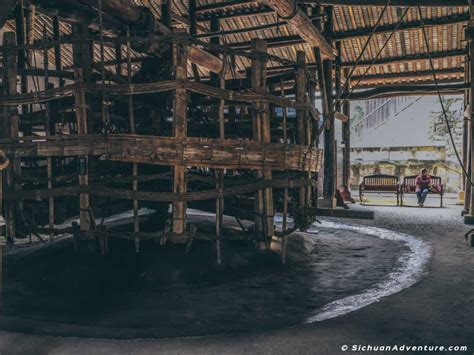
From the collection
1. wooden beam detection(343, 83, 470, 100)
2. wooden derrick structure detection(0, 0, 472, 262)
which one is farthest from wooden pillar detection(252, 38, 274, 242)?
wooden beam detection(343, 83, 470, 100)

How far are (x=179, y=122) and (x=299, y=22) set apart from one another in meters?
4.82

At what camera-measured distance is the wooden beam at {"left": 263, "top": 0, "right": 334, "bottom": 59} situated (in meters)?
7.66

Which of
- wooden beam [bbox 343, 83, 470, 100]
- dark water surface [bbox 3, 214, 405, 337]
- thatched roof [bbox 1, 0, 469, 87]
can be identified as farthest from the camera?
wooden beam [bbox 343, 83, 470, 100]

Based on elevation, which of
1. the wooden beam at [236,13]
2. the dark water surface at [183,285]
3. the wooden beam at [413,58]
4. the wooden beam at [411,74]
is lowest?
the dark water surface at [183,285]

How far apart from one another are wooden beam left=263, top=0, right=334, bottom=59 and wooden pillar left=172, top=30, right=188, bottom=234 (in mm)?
2656

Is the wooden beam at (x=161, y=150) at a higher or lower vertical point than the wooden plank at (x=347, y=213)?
higher

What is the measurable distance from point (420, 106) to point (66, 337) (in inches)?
1203

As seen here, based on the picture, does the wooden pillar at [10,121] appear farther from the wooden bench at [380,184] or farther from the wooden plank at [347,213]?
the wooden bench at [380,184]

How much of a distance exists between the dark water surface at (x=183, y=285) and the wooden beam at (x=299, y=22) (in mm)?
4634

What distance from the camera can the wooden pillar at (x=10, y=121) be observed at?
238 inches

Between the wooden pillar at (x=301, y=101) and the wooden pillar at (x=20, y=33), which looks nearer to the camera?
the wooden pillar at (x=301, y=101)

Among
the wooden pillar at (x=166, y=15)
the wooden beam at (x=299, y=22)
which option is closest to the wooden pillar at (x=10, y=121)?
the wooden pillar at (x=166, y=15)

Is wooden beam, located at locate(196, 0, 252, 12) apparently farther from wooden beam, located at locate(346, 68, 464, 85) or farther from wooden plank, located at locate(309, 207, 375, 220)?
wooden plank, located at locate(309, 207, 375, 220)

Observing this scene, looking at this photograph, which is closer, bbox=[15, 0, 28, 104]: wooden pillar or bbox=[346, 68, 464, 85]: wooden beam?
bbox=[15, 0, 28, 104]: wooden pillar
